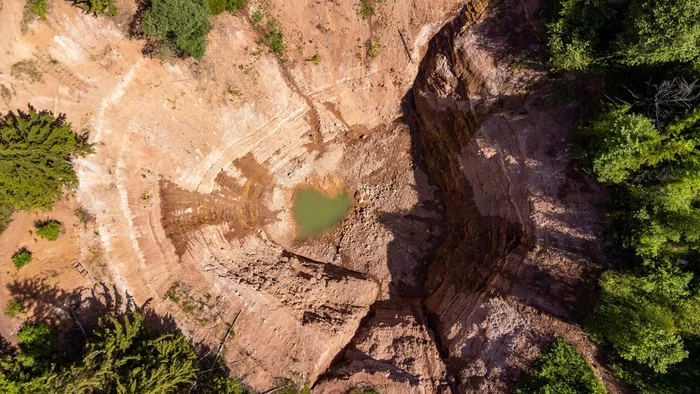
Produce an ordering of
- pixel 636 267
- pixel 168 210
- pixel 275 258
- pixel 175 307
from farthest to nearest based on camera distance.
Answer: pixel 275 258, pixel 168 210, pixel 175 307, pixel 636 267

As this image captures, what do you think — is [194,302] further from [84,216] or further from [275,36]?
[275,36]

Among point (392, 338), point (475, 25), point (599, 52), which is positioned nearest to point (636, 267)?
point (599, 52)

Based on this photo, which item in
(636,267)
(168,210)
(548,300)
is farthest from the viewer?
(168,210)

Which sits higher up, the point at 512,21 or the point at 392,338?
the point at 512,21

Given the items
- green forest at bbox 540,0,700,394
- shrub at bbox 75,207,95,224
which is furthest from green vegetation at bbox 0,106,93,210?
green forest at bbox 540,0,700,394

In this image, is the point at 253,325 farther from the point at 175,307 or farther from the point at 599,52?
the point at 599,52

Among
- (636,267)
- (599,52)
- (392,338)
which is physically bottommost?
(392,338)

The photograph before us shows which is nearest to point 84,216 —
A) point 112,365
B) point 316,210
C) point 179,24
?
point 112,365

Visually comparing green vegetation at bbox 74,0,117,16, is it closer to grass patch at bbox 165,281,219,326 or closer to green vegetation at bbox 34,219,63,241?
green vegetation at bbox 34,219,63,241
